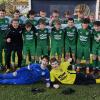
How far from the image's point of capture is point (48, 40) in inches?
419

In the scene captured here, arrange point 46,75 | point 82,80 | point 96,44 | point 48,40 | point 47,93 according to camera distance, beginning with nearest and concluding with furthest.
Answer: point 47,93
point 46,75
point 82,80
point 96,44
point 48,40

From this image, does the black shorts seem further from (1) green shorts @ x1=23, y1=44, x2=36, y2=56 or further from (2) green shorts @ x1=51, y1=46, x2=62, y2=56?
(1) green shorts @ x1=23, y1=44, x2=36, y2=56

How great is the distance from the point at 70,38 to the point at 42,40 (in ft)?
2.37

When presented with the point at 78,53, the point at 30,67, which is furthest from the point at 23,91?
the point at 78,53

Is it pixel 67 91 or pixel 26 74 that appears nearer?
pixel 67 91

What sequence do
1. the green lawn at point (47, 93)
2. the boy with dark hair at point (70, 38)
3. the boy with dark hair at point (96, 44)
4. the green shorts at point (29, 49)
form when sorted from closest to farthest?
the green lawn at point (47, 93), the boy with dark hair at point (96, 44), the boy with dark hair at point (70, 38), the green shorts at point (29, 49)

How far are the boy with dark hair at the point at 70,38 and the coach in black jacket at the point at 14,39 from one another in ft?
3.88

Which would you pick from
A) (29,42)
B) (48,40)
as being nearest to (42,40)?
(48,40)

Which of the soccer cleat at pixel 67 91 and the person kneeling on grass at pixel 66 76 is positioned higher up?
the person kneeling on grass at pixel 66 76

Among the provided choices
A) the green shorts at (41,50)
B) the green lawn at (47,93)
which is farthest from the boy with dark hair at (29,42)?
the green lawn at (47,93)

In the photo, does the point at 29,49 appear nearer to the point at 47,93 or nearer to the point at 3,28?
the point at 3,28

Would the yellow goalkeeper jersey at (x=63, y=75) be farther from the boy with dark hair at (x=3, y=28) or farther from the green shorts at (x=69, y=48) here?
the boy with dark hair at (x=3, y=28)

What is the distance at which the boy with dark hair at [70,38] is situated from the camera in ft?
34.3

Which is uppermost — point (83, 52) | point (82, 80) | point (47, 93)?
point (83, 52)
